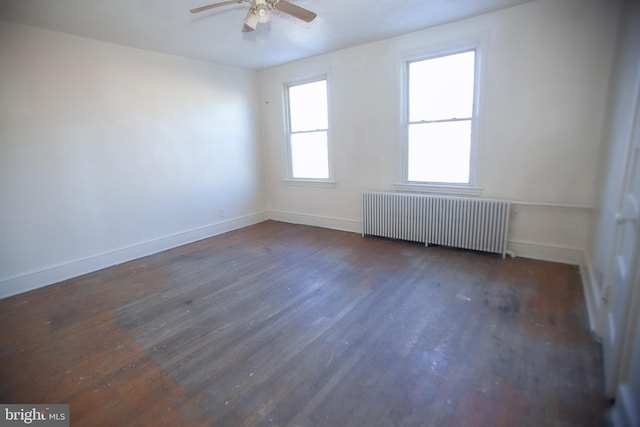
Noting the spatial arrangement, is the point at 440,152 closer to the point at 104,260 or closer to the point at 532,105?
the point at 532,105

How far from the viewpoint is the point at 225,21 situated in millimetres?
3215

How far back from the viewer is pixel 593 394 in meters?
1.65

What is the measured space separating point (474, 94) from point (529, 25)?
0.77 meters

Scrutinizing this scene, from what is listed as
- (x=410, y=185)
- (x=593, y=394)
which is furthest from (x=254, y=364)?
(x=410, y=185)

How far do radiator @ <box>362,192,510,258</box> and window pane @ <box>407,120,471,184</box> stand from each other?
324mm

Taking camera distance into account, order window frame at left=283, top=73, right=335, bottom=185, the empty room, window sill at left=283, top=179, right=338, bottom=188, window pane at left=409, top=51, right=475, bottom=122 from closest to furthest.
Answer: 1. the empty room
2. window pane at left=409, top=51, right=475, bottom=122
3. window frame at left=283, top=73, right=335, bottom=185
4. window sill at left=283, top=179, right=338, bottom=188

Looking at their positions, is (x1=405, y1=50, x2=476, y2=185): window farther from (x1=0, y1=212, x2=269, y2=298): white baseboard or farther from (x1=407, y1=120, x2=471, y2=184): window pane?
(x1=0, y1=212, x2=269, y2=298): white baseboard

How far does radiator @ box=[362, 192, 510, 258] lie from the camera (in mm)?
3573

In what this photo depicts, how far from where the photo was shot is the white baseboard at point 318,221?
489 cm

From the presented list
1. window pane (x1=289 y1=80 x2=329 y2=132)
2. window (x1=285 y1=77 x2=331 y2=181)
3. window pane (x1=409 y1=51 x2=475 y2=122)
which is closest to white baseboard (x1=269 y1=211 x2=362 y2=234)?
window (x1=285 y1=77 x2=331 y2=181)

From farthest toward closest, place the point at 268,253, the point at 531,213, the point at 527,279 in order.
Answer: the point at 268,253 < the point at 531,213 < the point at 527,279

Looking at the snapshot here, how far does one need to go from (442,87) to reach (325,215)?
2.55 metres

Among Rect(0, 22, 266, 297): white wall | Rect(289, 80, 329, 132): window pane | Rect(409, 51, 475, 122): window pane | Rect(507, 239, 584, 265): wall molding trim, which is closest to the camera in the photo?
Rect(0, 22, 266, 297): white wall

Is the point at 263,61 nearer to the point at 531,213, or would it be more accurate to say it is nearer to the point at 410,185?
the point at 410,185
